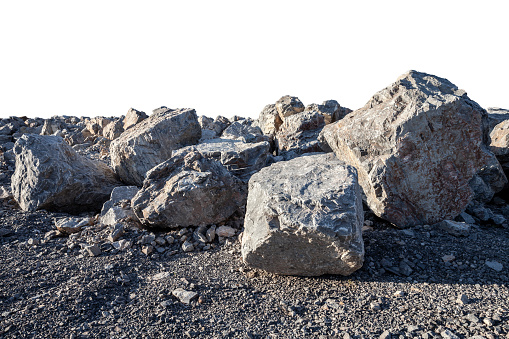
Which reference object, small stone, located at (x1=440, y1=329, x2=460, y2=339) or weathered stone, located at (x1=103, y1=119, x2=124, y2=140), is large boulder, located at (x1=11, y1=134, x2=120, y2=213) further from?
small stone, located at (x1=440, y1=329, x2=460, y2=339)

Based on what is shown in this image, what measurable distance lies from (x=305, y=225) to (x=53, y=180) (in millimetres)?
4787

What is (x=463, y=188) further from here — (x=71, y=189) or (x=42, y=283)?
(x=71, y=189)

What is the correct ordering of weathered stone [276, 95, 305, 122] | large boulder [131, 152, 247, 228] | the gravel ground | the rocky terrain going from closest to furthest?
the gravel ground, the rocky terrain, large boulder [131, 152, 247, 228], weathered stone [276, 95, 305, 122]

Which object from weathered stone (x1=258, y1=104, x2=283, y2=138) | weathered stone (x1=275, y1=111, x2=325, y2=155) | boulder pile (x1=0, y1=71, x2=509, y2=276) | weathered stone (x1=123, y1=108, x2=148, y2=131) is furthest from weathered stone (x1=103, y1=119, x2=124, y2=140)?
weathered stone (x1=275, y1=111, x2=325, y2=155)

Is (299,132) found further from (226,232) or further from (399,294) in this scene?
(399,294)

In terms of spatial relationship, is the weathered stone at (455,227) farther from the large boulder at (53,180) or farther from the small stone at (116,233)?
the large boulder at (53,180)

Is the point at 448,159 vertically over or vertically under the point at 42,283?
over

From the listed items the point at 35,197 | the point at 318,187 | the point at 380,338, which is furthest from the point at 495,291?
the point at 35,197

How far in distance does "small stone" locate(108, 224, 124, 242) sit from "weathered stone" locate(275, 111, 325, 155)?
3.78 meters

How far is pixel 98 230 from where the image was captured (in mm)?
5281

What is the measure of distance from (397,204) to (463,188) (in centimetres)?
105

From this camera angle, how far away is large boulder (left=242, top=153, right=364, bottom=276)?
3.54 m

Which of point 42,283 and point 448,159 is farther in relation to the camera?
point 448,159

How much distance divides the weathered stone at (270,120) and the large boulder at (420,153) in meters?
3.90
